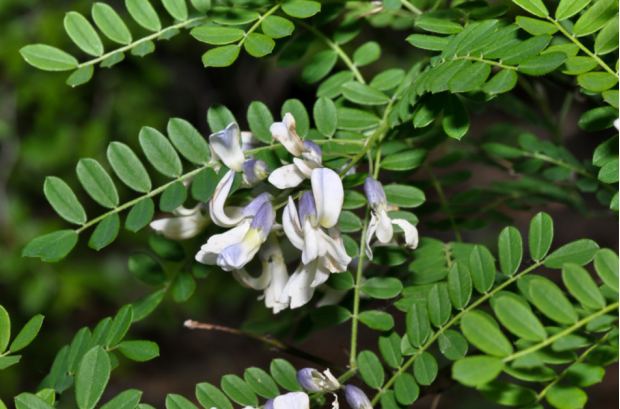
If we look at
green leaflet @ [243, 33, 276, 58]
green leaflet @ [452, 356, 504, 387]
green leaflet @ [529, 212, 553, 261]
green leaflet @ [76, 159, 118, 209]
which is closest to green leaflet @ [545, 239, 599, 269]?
green leaflet @ [529, 212, 553, 261]

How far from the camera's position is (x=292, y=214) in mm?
612

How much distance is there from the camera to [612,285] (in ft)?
1.65

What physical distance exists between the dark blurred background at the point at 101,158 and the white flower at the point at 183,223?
Result: 1013 mm

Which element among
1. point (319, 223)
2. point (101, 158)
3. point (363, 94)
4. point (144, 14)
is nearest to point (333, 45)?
point (363, 94)

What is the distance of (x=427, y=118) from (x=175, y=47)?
139 cm

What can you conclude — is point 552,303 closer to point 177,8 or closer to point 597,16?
point 597,16

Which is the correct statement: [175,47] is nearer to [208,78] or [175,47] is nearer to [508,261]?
[208,78]

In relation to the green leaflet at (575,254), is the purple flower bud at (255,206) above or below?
above

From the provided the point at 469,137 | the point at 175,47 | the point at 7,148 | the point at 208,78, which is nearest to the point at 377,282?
the point at 469,137

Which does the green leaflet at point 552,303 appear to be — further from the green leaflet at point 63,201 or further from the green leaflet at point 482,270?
the green leaflet at point 63,201

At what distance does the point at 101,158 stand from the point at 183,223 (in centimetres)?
106

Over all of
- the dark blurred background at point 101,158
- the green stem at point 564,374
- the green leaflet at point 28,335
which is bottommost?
the dark blurred background at point 101,158

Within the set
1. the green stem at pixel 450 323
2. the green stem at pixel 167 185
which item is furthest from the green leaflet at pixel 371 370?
the green stem at pixel 167 185

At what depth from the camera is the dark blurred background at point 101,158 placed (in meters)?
1.76
